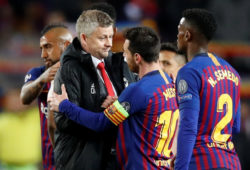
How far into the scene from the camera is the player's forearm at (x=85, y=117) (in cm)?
428

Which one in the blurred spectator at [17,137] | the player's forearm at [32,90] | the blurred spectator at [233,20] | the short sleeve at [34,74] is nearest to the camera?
the player's forearm at [32,90]

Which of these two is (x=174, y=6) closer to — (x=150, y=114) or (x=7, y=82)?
(x=7, y=82)

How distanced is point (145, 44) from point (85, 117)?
74 cm

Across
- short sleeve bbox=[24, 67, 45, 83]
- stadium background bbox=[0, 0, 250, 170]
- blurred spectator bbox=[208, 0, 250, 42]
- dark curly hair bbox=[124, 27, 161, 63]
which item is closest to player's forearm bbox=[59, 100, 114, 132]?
dark curly hair bbox=[124, 27, 161, 63]

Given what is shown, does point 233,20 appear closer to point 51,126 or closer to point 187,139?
point 51,126

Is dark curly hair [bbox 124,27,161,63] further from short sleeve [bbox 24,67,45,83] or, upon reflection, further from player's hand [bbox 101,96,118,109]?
short sleeve [bbox 24,67,45,83]

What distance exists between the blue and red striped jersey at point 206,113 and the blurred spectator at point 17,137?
4081 mm

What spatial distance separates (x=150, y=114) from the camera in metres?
4.42

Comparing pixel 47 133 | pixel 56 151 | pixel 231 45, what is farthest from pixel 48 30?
pixel 231 45

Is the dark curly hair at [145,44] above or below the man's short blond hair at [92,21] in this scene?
below

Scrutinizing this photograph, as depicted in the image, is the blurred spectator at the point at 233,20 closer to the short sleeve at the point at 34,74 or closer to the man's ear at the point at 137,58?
the short sleeve at the point at 34,74

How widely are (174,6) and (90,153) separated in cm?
814

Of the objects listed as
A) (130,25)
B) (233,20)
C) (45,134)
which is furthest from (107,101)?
(233,20)

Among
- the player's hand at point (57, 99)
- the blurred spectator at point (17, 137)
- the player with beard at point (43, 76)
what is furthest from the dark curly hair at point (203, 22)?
the blurred spectator at point (17, 137)
